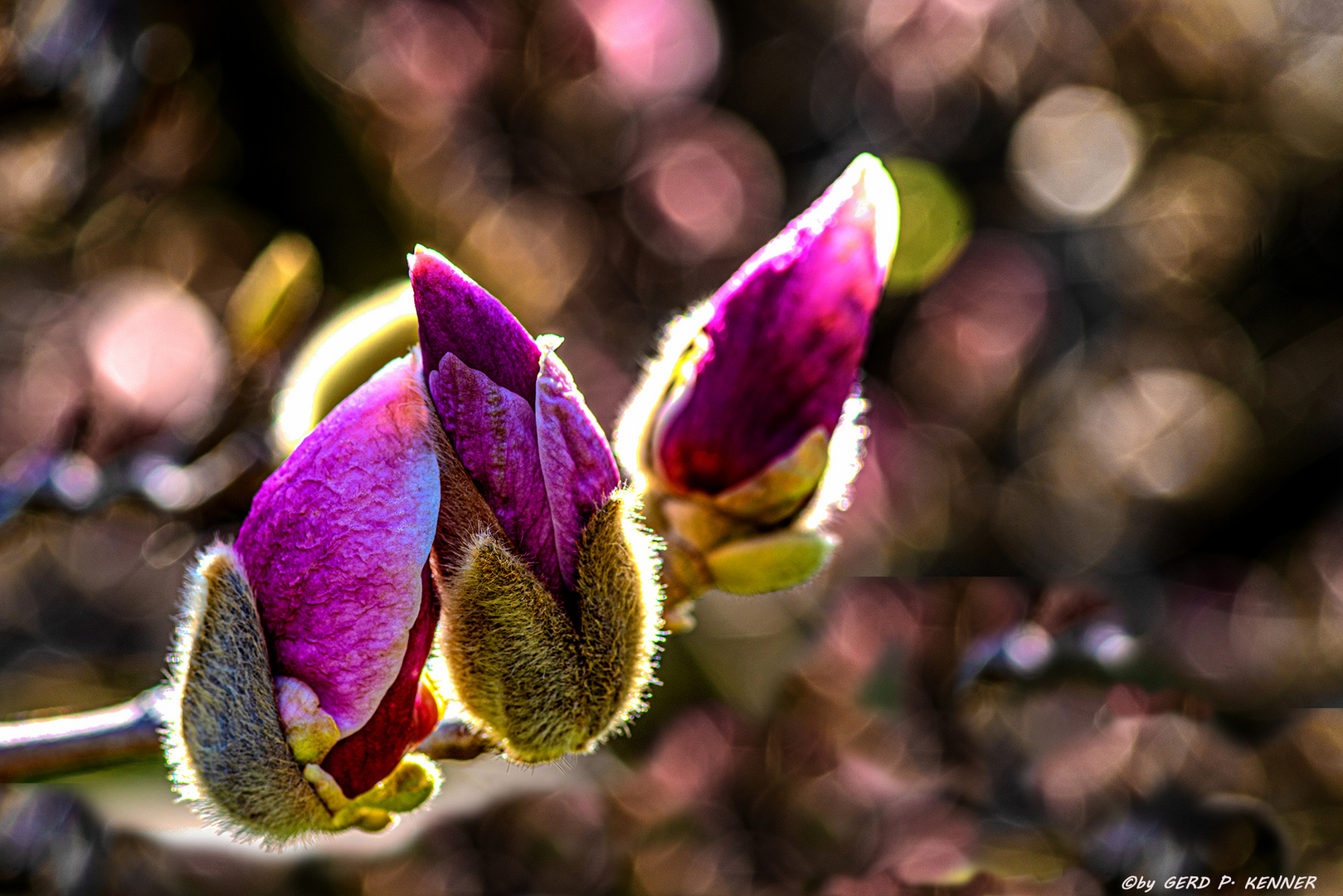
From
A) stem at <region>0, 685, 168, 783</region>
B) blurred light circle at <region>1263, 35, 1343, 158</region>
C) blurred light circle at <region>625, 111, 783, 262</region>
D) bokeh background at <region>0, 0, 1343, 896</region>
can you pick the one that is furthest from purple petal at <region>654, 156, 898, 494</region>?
blurred light circle at <region>1263, 35, 1343, 158</region>

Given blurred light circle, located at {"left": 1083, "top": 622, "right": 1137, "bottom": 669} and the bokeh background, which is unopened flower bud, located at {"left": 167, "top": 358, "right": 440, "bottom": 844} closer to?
the bokeh background

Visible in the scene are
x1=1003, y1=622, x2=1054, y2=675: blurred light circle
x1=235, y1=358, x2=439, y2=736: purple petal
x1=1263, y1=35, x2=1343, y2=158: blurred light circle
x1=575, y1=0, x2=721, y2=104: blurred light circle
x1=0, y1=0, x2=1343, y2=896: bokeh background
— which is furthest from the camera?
x1=575, y1=0, x2=721, y2=104: blurred light circle

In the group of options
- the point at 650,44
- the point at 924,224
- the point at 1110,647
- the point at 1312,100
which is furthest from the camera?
the point at 650,44

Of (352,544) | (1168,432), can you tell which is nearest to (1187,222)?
(1168,432)

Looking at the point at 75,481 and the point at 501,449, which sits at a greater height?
the point at 501,449

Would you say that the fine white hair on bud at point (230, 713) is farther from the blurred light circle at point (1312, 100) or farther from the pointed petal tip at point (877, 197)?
the blurred light circle at point (1312, 100)

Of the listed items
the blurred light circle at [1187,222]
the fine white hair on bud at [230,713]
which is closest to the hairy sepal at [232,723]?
the fine white hair on bud at [230,713]

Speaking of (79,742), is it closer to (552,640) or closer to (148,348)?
(552,640)
